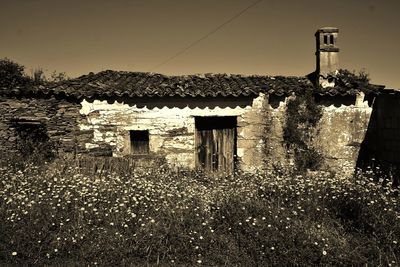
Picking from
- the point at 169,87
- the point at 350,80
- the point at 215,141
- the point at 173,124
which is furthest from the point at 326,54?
the point at 173,124

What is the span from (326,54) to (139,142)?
23.4 feet

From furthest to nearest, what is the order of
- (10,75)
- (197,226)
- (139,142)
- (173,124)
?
(10,75) < (139,142) < (173,124) < (197,226)

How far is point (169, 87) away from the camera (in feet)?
33.9

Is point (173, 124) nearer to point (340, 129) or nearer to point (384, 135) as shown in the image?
point (340, 129)

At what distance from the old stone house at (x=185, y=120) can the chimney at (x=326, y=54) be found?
1.77 ft

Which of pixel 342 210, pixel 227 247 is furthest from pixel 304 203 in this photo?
pixel 227 247

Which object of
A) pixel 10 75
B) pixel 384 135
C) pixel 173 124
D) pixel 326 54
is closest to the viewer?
pixel 384 135

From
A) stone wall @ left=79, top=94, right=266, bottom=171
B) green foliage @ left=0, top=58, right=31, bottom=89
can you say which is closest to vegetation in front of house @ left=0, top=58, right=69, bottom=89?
green foliage @ left=0, top=58, right=31, bottom=89

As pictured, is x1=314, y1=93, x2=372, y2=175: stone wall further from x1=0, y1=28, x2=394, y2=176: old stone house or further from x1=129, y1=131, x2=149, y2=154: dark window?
x1=129, y1=131, x2=149, y2=154: dark window

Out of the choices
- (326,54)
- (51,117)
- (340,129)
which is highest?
(326,54)

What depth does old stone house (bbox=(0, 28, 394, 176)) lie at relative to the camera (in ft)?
33.0

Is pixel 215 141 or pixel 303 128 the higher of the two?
pixel 303 128

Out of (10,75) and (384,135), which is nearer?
(384,135)

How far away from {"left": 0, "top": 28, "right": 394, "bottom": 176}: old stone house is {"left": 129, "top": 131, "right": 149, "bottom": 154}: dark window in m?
0.03
